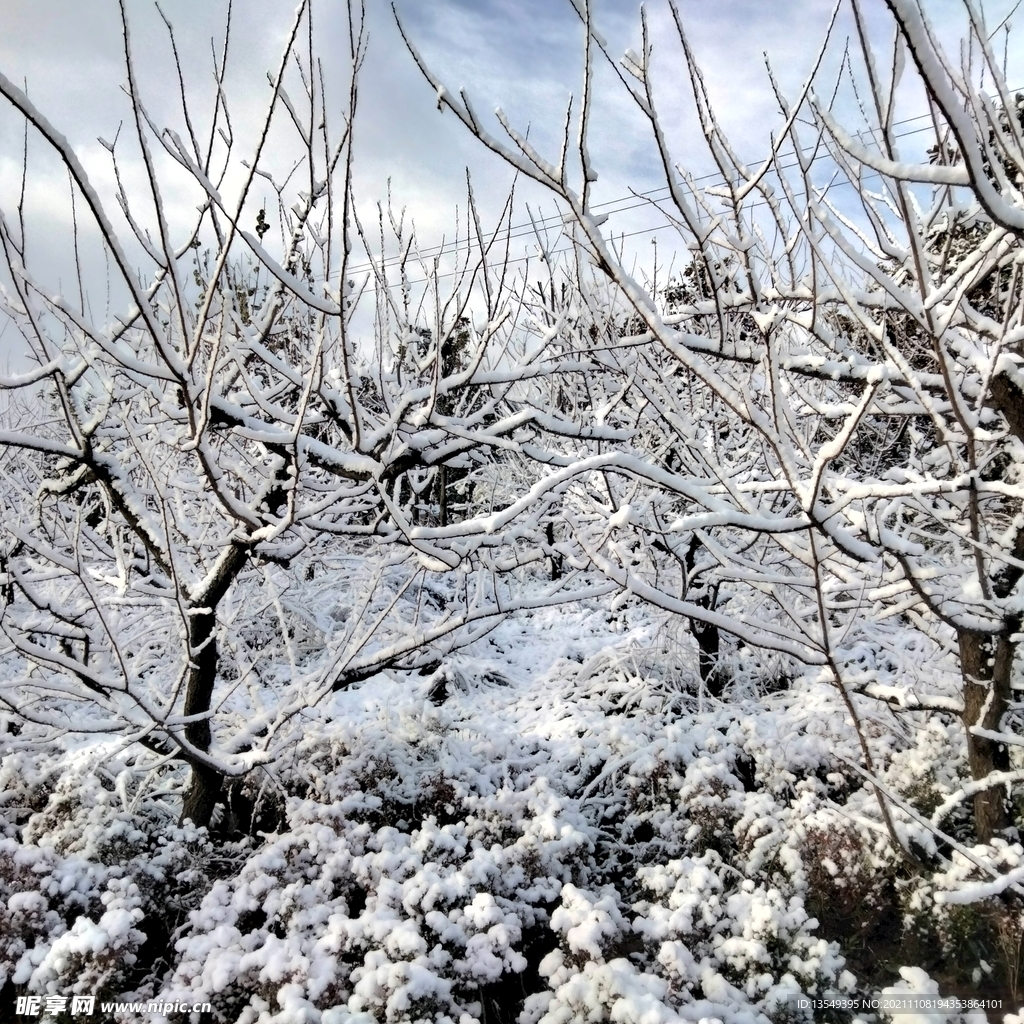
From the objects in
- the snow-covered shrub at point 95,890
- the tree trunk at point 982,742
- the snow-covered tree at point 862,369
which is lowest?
the snow-covered shrub at point 95,890

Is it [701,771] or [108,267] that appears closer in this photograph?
[108,267]

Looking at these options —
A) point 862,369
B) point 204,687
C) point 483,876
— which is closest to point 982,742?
point 862,369

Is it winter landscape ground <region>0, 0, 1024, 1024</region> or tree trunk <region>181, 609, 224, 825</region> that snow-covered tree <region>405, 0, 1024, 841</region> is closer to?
winter landscape ground <region>0, 0, 1024, 1024</region>

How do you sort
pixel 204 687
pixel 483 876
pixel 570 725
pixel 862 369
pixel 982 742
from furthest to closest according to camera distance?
pixel 570 725, pixel 204 687, pixel 483 876, pixel 982 742, pixel 862 369

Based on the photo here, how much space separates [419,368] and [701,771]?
286 cm

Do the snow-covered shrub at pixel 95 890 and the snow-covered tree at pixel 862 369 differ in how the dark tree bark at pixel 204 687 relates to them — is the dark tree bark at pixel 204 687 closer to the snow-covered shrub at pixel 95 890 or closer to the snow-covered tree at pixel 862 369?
the snow-covered shrub at pixel 95 890

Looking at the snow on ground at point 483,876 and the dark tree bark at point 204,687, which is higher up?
the dark tree bark at point 204,687

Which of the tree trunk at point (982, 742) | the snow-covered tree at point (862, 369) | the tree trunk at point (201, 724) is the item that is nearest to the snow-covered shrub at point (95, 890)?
the tree trunk at point (201, 724)

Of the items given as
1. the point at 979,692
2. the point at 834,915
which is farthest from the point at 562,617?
the point at 979,692

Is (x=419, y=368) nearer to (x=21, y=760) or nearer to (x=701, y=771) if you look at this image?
(x=701, y=771)

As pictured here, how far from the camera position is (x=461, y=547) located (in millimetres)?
2256

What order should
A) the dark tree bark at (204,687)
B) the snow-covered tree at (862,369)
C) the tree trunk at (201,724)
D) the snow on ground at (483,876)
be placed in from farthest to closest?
the tree trunk at (201,724)
the dark tree bark at (204,687)
the snow on ground at (483,876)
the snow-covered tree at (862,369)

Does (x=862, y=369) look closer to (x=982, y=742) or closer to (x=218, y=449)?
(x=982, y=742)

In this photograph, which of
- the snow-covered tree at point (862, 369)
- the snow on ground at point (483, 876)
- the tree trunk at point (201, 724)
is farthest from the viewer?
the tree trunk at point (201, 724)
